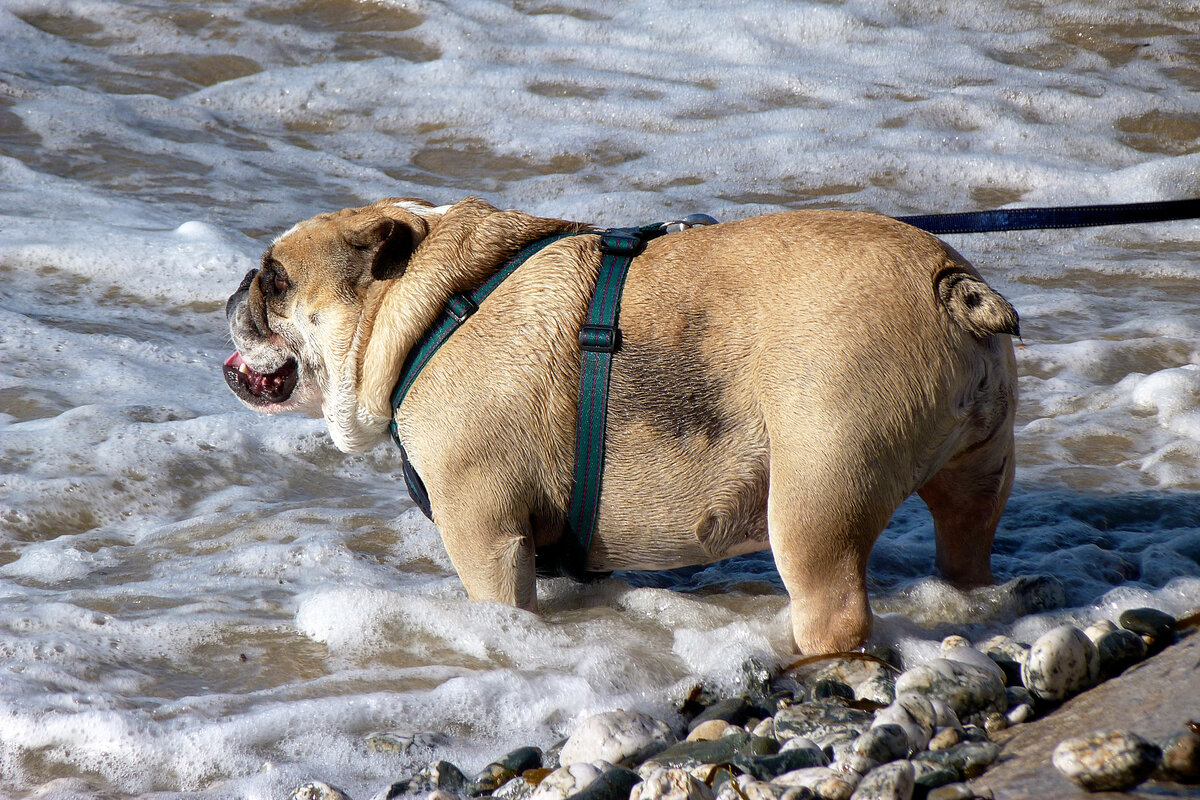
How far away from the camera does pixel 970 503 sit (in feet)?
12.6

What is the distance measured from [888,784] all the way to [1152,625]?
1.44 m

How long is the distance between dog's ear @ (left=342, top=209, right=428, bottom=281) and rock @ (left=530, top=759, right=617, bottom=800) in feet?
5.96

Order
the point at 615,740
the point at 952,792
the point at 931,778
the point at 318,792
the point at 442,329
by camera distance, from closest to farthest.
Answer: the point at 952,792, the point at 931,778, the point at 318,792, the point at 615,740, the point at 442,329

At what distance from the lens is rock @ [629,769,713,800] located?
8.70 feet

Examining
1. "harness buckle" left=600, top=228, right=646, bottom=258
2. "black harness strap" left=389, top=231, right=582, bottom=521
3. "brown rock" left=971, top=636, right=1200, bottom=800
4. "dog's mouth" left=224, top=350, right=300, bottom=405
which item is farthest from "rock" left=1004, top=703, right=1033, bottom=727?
"dog's mouth" left=224, top=350, right=300, bottom=405

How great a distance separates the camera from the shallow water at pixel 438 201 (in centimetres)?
369

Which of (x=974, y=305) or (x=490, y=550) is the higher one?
(x=974, y=305)

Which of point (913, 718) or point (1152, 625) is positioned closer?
point (913, 718)

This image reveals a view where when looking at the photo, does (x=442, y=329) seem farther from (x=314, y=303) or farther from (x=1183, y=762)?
(x=1183, y=762)

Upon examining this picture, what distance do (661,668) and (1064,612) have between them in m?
1.57

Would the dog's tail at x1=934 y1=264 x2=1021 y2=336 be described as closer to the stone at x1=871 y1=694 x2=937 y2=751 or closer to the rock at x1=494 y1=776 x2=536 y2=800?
the stone at x1=871 y1=694 x2=937 y2=751

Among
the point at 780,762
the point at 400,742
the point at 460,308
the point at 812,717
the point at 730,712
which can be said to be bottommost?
the point at 400,742

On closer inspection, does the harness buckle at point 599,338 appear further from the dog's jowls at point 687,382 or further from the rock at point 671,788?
the rock at point 671,788

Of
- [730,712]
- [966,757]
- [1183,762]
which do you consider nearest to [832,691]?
[730,712]
